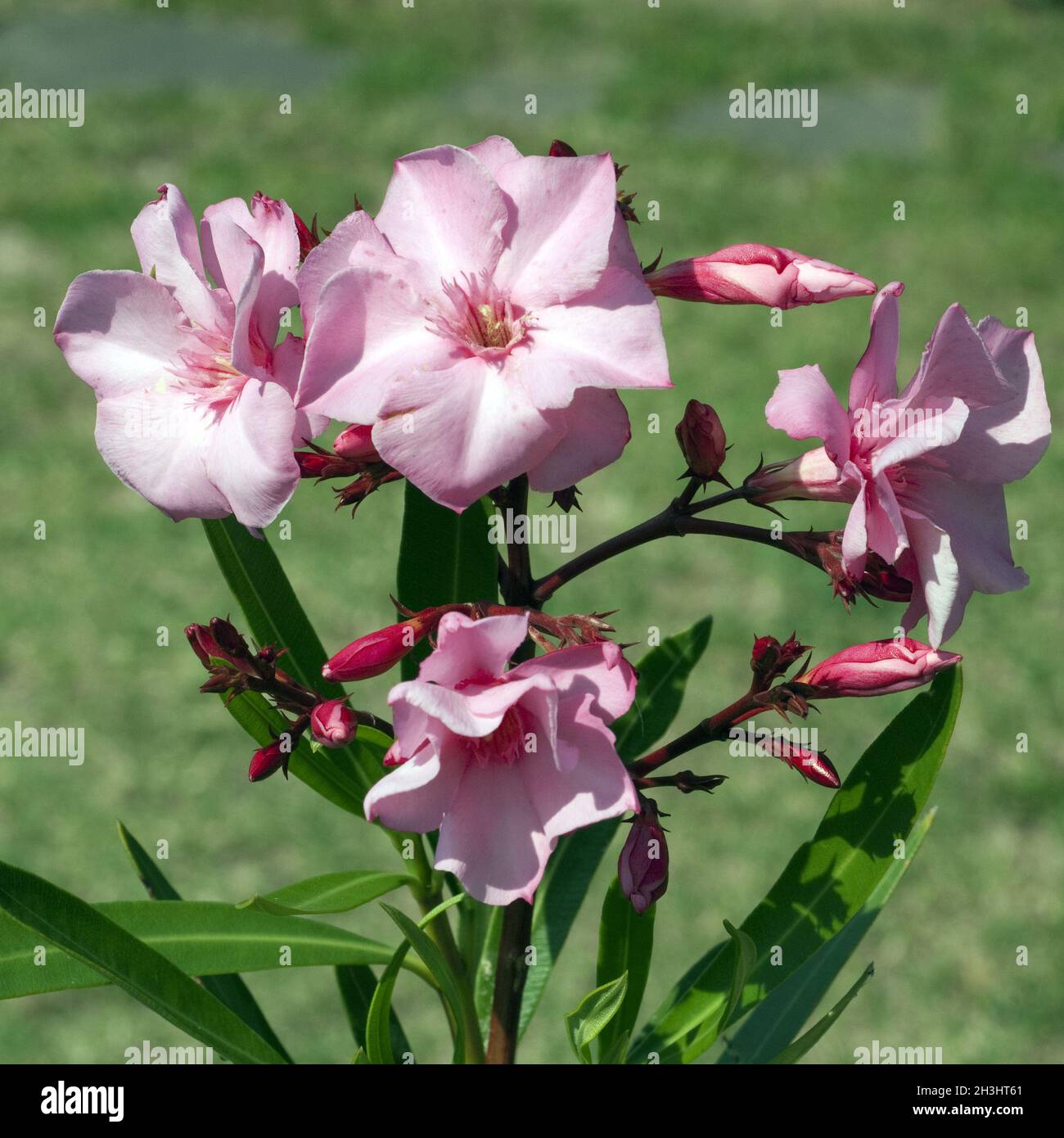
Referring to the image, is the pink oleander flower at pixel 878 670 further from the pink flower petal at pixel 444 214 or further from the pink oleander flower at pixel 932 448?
the pink flower petal at pixel 444 214

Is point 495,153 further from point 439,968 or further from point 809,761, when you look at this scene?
point 439,968

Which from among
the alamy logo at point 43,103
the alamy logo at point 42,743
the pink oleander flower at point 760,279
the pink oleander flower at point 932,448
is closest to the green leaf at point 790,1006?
the pink oleander flower at point 932,448

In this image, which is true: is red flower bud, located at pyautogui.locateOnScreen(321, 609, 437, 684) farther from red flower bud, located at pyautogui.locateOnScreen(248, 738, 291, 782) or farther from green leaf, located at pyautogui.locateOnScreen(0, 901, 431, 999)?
green leaf, located at pyautogui.locateOnScreen(0, 901, 431, 999)

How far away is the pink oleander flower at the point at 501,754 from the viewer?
2.49 ft

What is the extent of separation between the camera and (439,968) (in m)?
1.00

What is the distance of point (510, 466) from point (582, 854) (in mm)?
613

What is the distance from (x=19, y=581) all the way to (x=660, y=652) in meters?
2.47

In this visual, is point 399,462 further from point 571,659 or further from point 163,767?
point 163,767

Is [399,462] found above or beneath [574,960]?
above

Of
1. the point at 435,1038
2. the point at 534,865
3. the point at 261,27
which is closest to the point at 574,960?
the point at 435,1038

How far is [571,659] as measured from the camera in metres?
0.78

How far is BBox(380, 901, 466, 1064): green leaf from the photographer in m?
0.89
